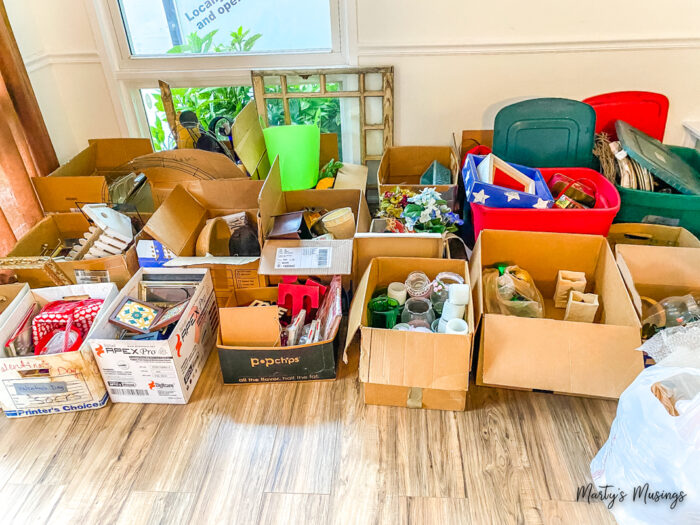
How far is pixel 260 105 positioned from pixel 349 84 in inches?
Answer: 16.4

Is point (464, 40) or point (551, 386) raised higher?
point (464, 40)

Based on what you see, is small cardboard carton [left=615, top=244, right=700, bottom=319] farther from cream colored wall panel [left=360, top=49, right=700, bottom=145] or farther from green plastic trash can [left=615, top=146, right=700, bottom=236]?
cream colored wall panel [left=360, top=49, right=700, bottom=145]

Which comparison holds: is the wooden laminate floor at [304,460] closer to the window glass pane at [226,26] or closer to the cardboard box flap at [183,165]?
the cardboard box flap at [183,165]

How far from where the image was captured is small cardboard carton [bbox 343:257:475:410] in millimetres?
1409

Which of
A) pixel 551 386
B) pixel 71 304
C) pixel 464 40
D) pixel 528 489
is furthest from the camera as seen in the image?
pixel 464 40

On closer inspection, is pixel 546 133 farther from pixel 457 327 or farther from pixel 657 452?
pixel 657 452

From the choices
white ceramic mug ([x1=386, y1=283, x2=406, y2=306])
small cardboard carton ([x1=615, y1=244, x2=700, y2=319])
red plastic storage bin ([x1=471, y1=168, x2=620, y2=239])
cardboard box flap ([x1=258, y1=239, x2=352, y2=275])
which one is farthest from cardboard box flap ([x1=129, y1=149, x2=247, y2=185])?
small cardboard carton ([x1=615, y1=244, x2=700, y2=319])

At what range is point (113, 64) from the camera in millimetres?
2350

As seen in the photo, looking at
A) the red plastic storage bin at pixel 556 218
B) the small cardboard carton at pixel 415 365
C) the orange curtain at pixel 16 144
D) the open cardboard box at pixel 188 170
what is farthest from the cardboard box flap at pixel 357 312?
the orange curtain at pixel 16 144

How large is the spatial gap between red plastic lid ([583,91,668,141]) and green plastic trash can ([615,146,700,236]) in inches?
16.4

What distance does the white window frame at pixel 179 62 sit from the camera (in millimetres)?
2254

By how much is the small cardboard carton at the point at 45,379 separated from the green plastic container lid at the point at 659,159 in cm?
195

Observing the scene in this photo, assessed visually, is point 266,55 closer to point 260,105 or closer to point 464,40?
point 260,105

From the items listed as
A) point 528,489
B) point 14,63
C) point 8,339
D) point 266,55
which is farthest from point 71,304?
point 528,489
